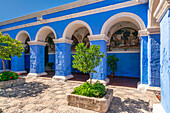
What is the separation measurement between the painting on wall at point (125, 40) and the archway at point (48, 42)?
554 centimetres

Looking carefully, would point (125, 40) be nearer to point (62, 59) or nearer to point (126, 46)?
point (126, 46)

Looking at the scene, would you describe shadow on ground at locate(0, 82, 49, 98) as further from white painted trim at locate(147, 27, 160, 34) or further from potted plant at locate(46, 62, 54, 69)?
potted plant at locate(46, 62, 54, 69)

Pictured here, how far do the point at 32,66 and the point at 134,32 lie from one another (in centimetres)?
960

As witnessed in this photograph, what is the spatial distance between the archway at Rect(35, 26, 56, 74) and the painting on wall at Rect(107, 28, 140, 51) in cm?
554

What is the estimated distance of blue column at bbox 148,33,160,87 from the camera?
438cm

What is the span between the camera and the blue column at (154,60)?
4.38 metres

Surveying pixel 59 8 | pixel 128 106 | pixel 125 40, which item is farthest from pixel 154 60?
pixel 59 8

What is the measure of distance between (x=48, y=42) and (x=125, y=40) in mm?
9595

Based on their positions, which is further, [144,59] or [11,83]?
[11,83]

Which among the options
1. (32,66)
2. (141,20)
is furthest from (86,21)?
→ (32,66)

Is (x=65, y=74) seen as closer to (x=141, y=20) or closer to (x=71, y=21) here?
(x=71, y=21)

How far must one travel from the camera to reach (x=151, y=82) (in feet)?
14.7

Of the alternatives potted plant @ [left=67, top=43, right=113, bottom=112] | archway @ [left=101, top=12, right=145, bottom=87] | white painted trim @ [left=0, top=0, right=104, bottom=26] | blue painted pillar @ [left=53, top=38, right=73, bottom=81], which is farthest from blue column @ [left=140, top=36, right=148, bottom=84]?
blue painted pillar @ [left=53, top=38, right=73, bottom=81]

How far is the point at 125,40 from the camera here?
8.65m
